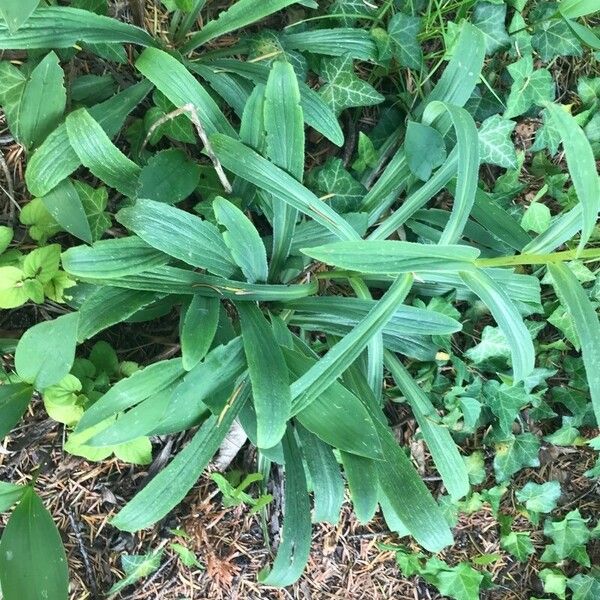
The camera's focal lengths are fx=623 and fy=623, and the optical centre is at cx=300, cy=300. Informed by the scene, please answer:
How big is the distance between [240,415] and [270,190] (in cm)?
40

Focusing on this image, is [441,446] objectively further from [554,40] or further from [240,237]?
[554,40]

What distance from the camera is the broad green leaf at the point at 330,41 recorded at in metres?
1.27

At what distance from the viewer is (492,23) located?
4.66ft

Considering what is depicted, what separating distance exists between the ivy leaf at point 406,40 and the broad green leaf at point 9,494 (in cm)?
114

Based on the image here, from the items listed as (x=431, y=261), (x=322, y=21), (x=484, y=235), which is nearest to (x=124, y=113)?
(x=322, y=21)

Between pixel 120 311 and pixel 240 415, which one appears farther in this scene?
pixel 240 415

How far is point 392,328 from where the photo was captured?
3.98 feet

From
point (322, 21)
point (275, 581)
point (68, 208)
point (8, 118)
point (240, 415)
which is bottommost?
point (275, 581)

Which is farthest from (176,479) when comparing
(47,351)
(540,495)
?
(540,495)

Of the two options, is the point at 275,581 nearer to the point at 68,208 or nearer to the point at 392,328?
the point at 392,328

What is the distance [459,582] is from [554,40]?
128 cm

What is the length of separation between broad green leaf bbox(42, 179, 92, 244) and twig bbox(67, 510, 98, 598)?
605 millimetres

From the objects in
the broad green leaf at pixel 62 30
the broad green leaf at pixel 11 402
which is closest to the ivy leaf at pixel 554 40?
the broad green leaf at pixel 62 30

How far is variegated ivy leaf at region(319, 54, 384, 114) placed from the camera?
1.29m
